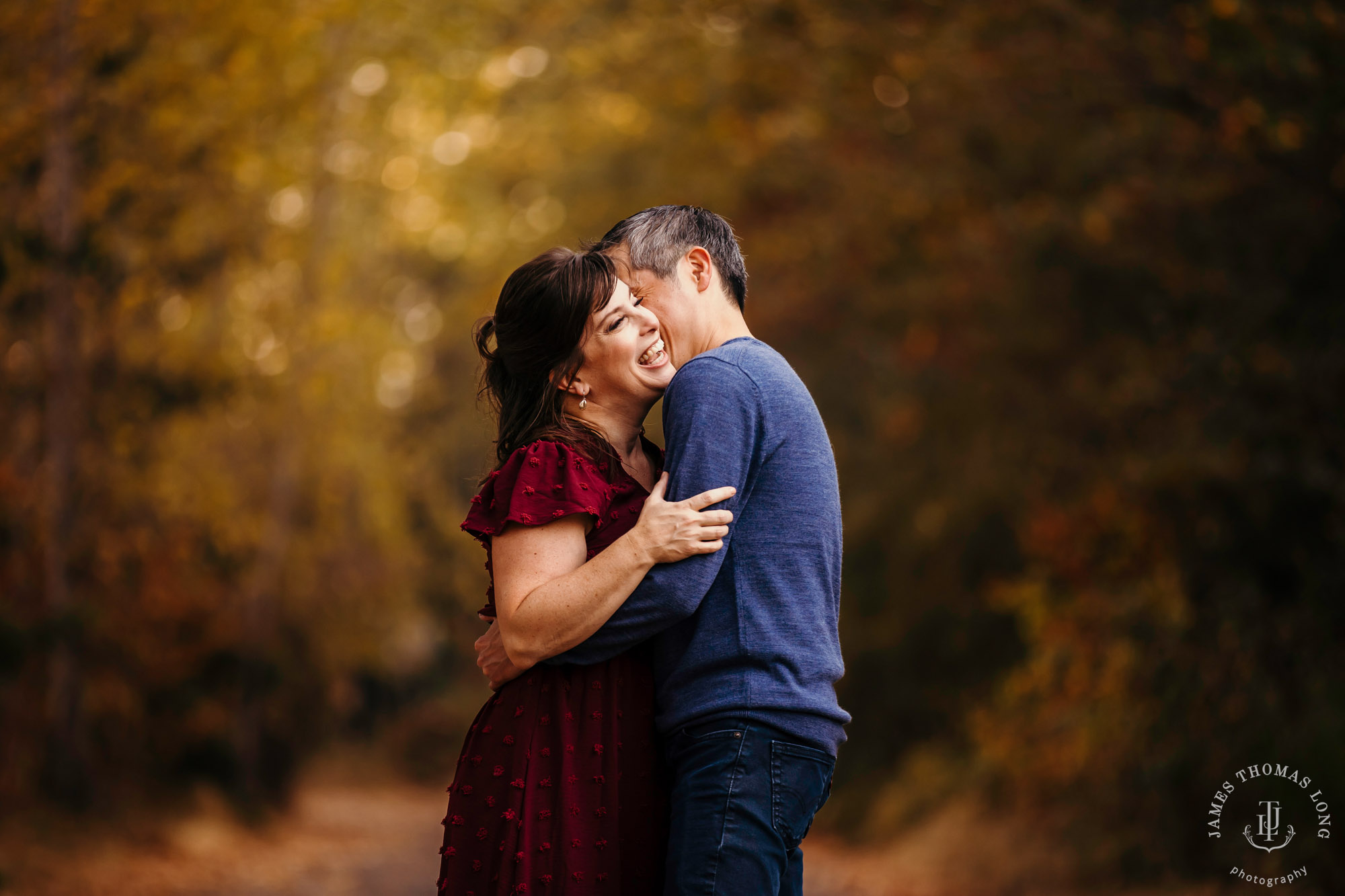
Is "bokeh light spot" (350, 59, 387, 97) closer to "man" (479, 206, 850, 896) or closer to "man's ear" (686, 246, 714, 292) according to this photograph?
"man's ear" (686, 246, 714, 292)

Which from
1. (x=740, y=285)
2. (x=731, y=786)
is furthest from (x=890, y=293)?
(x=731, y=786)

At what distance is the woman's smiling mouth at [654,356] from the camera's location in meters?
2.45

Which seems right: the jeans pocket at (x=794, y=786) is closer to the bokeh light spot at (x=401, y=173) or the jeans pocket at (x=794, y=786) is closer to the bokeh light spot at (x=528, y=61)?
the bokeh light spot at (x=528, y=61)

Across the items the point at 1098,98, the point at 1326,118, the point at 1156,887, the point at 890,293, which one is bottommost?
the point at 1156,887

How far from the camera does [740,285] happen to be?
2.61 metres

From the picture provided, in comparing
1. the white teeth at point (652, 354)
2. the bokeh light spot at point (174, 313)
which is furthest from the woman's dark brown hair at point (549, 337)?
the bokeh light spot at point (174, 313)

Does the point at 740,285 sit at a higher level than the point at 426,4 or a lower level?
lower

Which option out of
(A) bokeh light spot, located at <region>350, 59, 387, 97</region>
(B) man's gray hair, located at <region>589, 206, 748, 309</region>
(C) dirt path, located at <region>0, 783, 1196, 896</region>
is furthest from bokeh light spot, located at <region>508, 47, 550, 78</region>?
(B) man's gray hair, located at <region>589, 206, 748, 309</region>

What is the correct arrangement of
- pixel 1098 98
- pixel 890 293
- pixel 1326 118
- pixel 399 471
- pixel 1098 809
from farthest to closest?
pixel 399 471 < pixel 890 293 < pixel 1098 809 < pixel 1098 98 < pixel 1326 118

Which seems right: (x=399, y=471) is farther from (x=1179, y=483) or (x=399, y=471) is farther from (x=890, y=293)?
(x=1179, y=483)

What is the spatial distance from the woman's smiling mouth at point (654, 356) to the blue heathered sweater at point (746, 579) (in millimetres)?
154

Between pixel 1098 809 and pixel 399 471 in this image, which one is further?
pixel 399 471

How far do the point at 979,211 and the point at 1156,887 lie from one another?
4.37 metres

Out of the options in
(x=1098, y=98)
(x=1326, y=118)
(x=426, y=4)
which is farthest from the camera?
(x=426, y=4)
